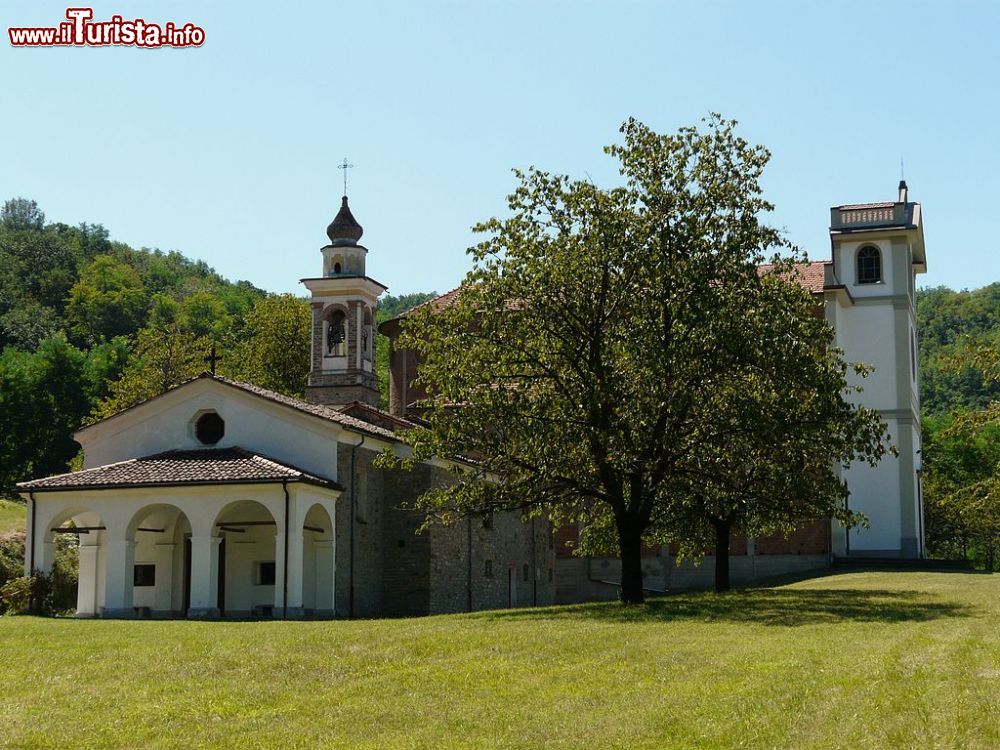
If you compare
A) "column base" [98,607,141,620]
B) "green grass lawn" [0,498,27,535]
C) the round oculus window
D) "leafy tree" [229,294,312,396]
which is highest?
"leafy tree" [229,294,312,396]

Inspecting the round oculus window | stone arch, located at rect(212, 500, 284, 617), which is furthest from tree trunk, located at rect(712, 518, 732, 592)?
the round oculus window

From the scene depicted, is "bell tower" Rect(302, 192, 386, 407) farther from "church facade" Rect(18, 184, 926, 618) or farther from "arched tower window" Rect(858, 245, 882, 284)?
"arched tower window" Rect(858, 245, 882, 284)

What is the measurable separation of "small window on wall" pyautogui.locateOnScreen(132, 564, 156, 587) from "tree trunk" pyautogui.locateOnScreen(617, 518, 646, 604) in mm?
14588

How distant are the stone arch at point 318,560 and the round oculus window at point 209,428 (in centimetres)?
397

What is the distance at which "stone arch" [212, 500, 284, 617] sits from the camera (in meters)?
34.3

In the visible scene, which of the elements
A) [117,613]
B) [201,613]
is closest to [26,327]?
[117,613]

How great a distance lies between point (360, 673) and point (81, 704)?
3.51 meters

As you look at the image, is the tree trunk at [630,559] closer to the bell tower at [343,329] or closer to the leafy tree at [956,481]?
the bell tower at [343,329]

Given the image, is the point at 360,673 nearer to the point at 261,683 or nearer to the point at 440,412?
the point at 261,683

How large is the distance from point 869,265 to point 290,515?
2938 cm

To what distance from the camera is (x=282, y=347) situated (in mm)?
67625

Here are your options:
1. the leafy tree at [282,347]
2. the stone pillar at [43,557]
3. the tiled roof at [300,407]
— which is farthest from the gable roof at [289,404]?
the leafy tree at [282,347]

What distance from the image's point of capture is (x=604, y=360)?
27.4 m

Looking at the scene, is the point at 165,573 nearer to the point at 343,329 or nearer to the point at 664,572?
the point at 343,329
